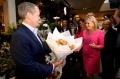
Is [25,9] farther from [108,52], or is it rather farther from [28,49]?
[108,52]

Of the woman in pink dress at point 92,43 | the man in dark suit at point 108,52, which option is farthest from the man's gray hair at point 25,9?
the man in dark suit at point 108,52

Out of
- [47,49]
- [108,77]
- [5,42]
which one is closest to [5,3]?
[5,42]

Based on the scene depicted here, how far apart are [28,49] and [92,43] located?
186 cm

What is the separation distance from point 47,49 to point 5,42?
115 cm

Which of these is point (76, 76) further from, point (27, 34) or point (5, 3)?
point (5, 3)

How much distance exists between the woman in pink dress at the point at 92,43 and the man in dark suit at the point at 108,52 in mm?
755

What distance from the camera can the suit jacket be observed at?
179cm

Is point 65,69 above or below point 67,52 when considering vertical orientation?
below

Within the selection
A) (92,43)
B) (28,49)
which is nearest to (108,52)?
(92,43)

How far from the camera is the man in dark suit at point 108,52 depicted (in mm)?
4246

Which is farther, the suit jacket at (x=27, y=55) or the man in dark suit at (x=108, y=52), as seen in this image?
the man in dark suit at (x=108, y=52)

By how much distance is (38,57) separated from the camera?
1.95 meters

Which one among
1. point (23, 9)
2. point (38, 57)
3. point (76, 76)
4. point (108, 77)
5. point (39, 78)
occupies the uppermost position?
point (23, 9)

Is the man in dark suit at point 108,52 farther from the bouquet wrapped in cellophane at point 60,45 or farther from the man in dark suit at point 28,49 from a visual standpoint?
the man in dark suit at point 28,49
